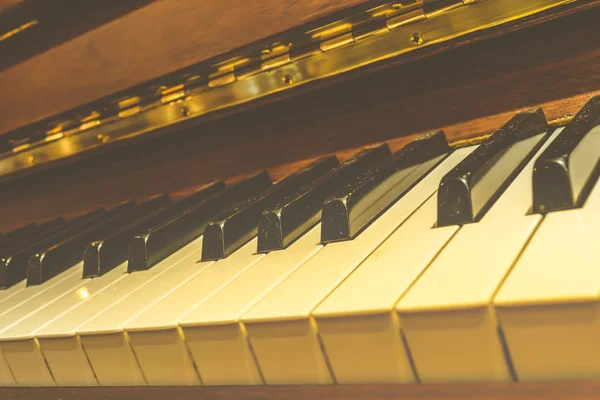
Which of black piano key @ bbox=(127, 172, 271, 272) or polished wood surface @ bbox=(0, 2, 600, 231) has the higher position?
polished wood surface @ bbox=(0, 2, 600, 231)

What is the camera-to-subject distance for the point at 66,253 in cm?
146

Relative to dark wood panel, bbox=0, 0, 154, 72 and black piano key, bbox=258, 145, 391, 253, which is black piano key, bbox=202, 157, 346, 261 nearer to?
black piano key, bbox=258, 145, 391, 253

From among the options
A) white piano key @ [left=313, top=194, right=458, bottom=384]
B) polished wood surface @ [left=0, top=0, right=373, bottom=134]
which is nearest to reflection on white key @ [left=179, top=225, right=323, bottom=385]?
white piano key @ [left=313, top=194, right=458, bottom=384]

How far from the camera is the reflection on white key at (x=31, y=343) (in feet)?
3.35

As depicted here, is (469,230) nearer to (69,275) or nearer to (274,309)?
(274,309)

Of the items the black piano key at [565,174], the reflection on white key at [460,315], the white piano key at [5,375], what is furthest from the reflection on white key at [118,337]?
the black piano key at [565,174]

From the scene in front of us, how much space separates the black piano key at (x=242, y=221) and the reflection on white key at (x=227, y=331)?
0.21m

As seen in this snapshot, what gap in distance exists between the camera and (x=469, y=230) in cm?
79

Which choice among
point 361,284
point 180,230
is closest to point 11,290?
point 180,230

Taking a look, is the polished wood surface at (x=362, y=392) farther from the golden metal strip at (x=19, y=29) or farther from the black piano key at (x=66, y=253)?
the golden metal strip at (x=19, y=29)

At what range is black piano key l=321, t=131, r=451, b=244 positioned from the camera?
96 cm

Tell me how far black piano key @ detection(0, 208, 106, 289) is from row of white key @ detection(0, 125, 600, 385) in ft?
1.44

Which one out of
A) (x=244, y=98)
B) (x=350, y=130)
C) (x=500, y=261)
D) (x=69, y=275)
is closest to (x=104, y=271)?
(x=69, y=275)

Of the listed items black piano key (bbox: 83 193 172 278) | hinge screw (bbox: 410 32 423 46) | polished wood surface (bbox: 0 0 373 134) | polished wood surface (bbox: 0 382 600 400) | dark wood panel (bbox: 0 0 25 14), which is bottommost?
polished wood surface (bbox: 0 382 600 400)
